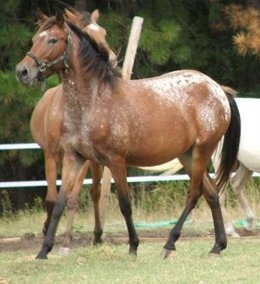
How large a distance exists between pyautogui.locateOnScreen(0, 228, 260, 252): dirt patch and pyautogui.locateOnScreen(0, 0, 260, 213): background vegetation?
3253 millimetres

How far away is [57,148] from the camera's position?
460 inches

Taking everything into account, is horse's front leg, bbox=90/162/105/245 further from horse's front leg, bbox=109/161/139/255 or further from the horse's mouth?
the horse's mouth

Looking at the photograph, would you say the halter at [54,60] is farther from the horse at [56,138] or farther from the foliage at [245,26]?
the foliage at [245,26]

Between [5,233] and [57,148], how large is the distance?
264 cm

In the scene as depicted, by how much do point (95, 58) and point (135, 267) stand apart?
1909 millimetres

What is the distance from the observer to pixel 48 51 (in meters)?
9.66

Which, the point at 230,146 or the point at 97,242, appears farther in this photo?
the point at 97,242

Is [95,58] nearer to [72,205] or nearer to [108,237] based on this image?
[72,205]

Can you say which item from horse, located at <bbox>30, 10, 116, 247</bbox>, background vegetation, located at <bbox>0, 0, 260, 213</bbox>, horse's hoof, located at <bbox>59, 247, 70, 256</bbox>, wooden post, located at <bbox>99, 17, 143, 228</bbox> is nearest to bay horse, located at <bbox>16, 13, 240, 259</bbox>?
horse's hoof, located at <bbox>59, 247, 70, 256</bbox>

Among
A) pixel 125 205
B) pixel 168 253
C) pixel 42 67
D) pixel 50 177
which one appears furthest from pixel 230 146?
pixel 42 67

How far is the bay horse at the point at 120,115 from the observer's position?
9.65 meters

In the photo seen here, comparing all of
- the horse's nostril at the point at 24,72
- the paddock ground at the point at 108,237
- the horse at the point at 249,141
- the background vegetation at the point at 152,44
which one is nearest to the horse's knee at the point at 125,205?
the horse's nostril at the point at 24,72

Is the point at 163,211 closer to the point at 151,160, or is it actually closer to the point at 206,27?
the point at 206,27

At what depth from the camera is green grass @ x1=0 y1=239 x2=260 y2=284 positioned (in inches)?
338
